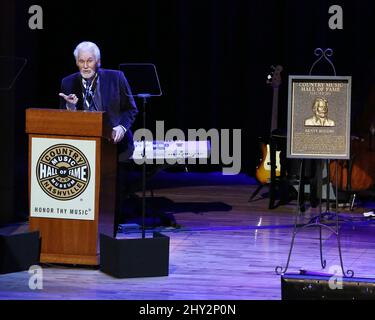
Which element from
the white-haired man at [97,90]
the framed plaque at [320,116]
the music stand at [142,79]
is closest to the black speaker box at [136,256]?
the music stand at [142,79]

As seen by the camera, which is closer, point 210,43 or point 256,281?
point 256,281

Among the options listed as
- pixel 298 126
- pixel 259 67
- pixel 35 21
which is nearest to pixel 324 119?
pixel 298 126

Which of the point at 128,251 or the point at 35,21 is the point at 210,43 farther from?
the point at 128,251

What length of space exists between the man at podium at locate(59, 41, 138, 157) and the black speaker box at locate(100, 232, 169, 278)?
89cm

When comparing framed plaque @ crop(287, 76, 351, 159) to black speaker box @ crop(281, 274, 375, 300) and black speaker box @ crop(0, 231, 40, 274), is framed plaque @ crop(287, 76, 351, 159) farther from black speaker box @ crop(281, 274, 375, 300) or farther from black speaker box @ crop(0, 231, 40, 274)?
black speaker box @ crop(0, 231, 40, 274)

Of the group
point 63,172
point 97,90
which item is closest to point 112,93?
point 97,90

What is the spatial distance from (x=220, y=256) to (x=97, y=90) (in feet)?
4.69

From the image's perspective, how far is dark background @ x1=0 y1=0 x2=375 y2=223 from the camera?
10.1m

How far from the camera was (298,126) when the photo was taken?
18.3 feet

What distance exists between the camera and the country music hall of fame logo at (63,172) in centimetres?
588

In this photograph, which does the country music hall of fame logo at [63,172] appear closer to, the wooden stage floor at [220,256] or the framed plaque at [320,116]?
the wooden stage floor at [220,256]

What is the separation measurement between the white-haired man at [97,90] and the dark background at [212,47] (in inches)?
137
